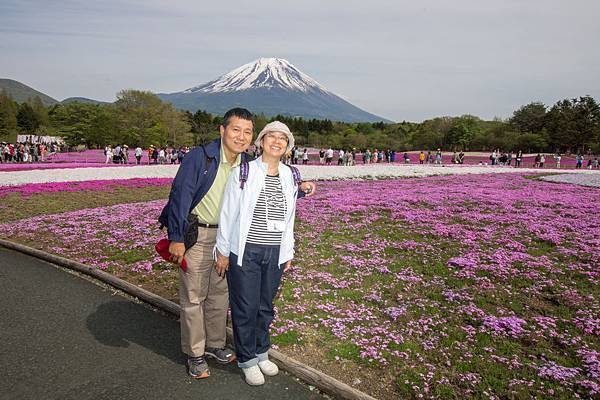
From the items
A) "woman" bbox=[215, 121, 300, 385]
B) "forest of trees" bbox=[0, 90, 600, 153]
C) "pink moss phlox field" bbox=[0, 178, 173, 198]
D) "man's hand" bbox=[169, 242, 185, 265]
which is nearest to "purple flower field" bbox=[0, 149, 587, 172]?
"pink moss phlox field" bbox=[0, 178, 173, 198]

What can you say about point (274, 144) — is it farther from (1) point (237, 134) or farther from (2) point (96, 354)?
(2) point (96, 354)

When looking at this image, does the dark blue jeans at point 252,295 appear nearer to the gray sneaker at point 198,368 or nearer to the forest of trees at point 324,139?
the gray sneaker at point 198,368

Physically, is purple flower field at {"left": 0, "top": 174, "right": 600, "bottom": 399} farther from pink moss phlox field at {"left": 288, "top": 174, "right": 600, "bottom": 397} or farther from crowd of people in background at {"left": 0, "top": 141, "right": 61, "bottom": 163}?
crowd of people in background at {"left": 0, "top": 141, "right": 61, "bottom": 163}

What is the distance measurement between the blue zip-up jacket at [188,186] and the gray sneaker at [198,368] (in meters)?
1.33

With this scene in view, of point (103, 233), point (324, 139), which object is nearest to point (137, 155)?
point (103, 233)

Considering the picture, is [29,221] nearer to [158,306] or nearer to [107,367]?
[158,306]

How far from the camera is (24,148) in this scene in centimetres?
3959

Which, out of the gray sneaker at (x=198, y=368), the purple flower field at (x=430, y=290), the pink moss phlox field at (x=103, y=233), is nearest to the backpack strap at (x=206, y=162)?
the gray sneaker at (x=198, y=368)

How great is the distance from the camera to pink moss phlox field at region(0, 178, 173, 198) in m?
18.6

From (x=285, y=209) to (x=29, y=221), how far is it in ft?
36.8

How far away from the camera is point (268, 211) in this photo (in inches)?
159

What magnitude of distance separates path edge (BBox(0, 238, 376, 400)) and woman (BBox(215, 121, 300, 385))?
0.41 m

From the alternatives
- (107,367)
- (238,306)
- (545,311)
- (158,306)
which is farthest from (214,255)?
(545,311)

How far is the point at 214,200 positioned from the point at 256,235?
613 mm
